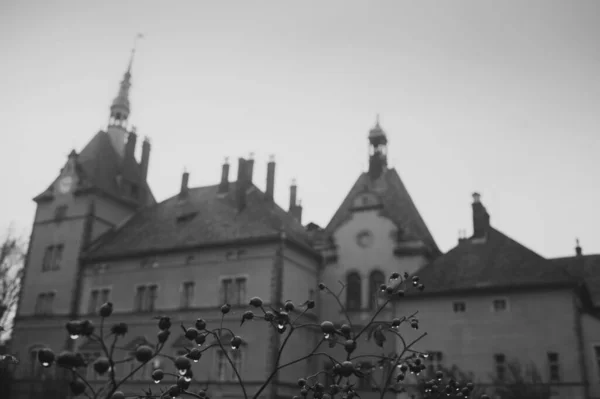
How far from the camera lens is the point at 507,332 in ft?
96.6

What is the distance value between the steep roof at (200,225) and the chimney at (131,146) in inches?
234

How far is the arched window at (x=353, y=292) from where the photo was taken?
36.2 metres

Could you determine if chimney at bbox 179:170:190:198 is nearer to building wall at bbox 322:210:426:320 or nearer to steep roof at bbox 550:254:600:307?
building wall at bbox 322:210:426:320

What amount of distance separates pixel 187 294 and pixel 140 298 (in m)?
3.46

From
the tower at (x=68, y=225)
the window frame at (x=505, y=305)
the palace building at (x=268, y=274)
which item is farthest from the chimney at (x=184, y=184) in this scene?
the window frame at (x=505, y=305)

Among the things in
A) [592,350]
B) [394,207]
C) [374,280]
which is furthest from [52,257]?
[592,350]

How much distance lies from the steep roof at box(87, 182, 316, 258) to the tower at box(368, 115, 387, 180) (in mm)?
6279

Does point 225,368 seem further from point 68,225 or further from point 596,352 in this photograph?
point 596,352

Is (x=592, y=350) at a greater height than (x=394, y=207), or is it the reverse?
(x=394, y=207)

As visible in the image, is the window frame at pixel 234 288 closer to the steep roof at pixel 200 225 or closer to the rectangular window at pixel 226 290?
the rectangular window at pixel 226 290

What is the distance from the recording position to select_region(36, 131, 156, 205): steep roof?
43.4 metres

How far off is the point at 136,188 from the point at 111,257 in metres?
8.74

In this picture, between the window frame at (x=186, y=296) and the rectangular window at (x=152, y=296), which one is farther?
the rectangular window at (x=152, y=296)

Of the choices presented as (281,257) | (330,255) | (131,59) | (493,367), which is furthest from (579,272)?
(131,59)
